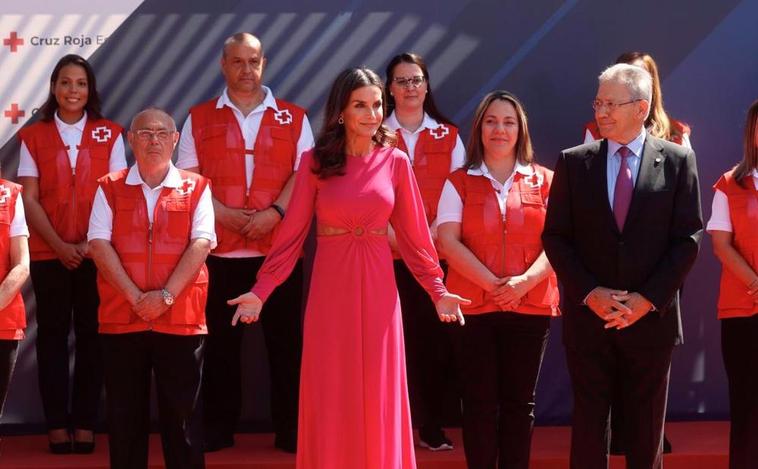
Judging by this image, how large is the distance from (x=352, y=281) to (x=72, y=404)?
211cm

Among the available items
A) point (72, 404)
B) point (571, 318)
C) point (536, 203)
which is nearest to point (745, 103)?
point (536, 203)

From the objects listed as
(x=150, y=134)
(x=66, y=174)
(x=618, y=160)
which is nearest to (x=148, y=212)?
(x=150, y=134)

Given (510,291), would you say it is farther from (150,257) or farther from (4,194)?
(4,194)

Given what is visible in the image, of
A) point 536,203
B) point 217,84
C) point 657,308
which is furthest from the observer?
point 217,84

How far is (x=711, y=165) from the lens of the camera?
7367mm

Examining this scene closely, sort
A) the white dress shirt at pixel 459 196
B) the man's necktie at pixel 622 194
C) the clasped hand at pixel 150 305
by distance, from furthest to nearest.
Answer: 1. the white dress shirt at pixel 459 196
2. the clasped hand at pixel 150 305
3. the man's necktie at pixel 622 194

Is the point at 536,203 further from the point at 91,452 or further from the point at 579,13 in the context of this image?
the point at 91,452

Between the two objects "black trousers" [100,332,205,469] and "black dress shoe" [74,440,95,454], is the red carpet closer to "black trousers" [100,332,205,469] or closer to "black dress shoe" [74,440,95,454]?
"black dress shoe" [74,440,95,454]

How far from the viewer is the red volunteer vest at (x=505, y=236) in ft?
19.0

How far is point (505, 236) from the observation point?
5844 mm

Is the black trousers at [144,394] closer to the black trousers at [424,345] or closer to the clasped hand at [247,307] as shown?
the clasped hand at [247,307]

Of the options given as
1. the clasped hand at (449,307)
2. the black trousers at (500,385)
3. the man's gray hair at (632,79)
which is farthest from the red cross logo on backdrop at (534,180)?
the clasped hand at (449,307)

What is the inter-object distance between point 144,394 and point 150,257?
2.01 feet

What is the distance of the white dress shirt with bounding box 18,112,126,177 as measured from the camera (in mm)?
6598
